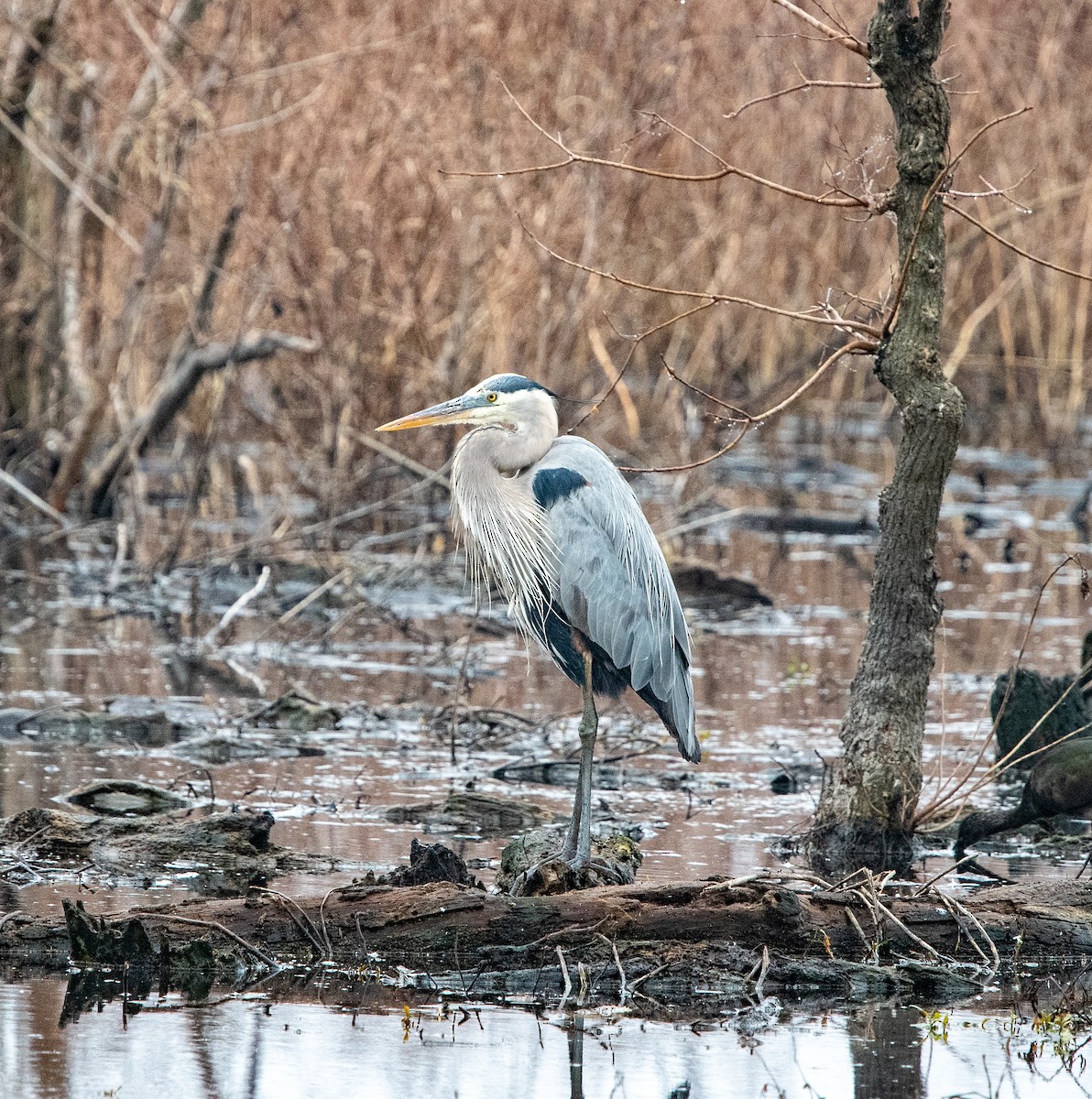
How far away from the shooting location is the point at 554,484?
5.65 m

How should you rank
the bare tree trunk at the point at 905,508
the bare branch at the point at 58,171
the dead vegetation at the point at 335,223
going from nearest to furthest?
the bare tree trunk at the point at 905,508 < the bare branch at the point at 58,171 < the dead vegetation at the point at 335,223

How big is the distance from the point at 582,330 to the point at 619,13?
223cm

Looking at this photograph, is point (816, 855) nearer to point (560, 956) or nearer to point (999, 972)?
point (999, 972)

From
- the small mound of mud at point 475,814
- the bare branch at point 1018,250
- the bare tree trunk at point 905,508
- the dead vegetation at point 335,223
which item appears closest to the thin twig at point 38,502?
the dead vegetation at point 335,223

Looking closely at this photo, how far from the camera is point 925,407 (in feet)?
18.0

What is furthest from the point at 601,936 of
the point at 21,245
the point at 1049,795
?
the point at 21,245

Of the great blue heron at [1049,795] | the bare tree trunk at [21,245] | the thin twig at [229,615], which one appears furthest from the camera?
the bare tree trunk at [21,245]

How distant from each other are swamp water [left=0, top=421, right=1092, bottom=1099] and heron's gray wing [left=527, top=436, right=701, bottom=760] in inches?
19.9

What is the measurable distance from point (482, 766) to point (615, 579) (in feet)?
4.82

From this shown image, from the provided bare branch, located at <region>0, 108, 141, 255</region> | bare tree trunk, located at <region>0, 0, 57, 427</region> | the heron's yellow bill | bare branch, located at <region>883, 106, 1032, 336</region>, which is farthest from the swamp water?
bare branch, located at <region>0, 108, 141, 255</region>

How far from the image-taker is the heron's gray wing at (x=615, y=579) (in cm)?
561

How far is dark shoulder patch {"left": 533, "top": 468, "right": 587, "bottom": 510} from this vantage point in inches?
222

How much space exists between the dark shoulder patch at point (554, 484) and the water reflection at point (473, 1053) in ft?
6.14

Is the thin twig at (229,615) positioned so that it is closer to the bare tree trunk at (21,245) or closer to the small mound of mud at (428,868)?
the bare tree trunk at (21,245)
